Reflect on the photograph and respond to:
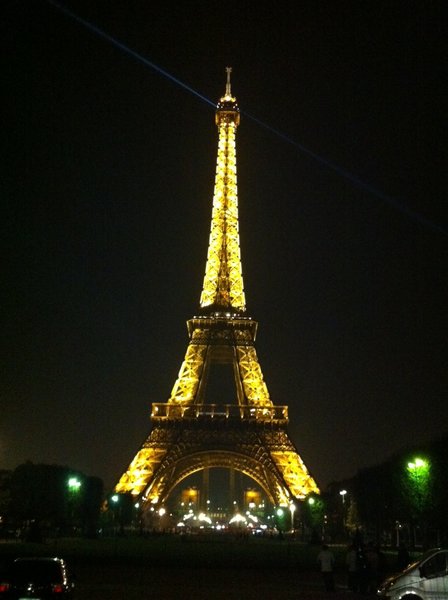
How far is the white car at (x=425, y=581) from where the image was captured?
15070 millimetres

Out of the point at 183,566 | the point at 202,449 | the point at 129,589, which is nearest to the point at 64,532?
the point at 202,449

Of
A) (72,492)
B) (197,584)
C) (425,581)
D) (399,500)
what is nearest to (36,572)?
(425,581)

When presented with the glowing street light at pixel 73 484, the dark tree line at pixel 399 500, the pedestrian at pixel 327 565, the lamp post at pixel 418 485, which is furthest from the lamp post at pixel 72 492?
the pedestrian at pixel 327 565

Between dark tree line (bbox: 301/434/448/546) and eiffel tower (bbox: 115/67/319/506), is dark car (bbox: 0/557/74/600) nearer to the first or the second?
dark tree line (bbox: 301/434/448/546)

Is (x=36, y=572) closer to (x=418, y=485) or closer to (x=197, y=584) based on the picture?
(x=197, y=584)

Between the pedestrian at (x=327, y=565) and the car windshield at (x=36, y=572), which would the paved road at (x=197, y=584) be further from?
the car windshield at (x=36, y=572)

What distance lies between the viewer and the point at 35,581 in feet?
42.7

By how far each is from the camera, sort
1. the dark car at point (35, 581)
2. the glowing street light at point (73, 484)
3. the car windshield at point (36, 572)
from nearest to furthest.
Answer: the dark car at point (35, 581)
the car windshield at point (36, 572)
the glowing street light at point (73, 484)

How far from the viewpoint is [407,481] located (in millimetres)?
48688

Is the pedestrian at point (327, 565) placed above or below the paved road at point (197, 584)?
above

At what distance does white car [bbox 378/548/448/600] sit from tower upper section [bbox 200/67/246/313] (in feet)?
189

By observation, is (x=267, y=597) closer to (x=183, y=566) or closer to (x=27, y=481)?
(x=183, y=566)

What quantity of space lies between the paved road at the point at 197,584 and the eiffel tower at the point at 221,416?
1344 inches

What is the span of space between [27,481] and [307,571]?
33.6m
